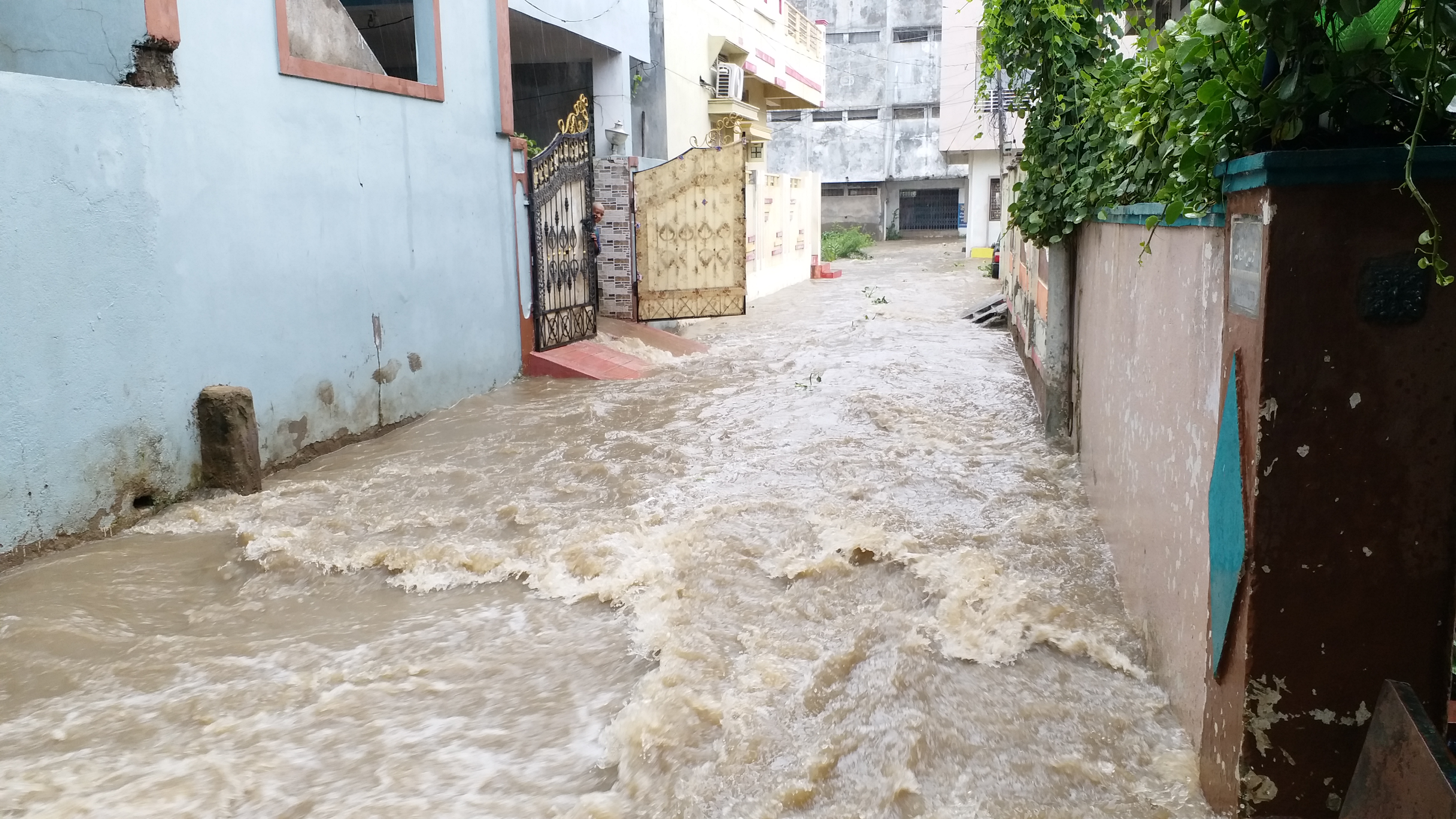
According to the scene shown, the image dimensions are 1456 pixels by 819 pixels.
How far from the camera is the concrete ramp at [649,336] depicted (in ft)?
37.8

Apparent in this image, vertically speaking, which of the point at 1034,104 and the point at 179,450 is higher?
the point at 1034,104

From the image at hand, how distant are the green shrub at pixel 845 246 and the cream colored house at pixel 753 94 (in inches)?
192

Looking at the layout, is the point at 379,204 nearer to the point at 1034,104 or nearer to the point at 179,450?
the point at 179,450

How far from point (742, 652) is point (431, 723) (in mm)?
1127

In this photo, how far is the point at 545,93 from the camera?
14141mm

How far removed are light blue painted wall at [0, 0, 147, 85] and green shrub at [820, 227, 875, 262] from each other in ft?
75.7

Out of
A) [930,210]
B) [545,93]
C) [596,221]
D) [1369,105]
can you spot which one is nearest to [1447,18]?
[1369,105]

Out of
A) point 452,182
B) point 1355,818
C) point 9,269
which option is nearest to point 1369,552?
point 1355,818

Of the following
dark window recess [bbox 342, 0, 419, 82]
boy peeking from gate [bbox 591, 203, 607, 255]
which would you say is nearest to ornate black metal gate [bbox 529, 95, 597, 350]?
boy peeking from gate [bbox 591, 203, 607, 255]

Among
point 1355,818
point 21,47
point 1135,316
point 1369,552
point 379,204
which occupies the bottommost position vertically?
point 1355,818

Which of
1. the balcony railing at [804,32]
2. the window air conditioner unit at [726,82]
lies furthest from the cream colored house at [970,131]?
the window air conditioner unit at [726,82]

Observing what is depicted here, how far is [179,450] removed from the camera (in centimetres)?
593

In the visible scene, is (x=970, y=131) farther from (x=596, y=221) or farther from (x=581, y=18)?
(x=596, y=221)

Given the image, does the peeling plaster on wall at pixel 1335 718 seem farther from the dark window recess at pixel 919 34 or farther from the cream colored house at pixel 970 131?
the dark window recess at pixel 919 34
